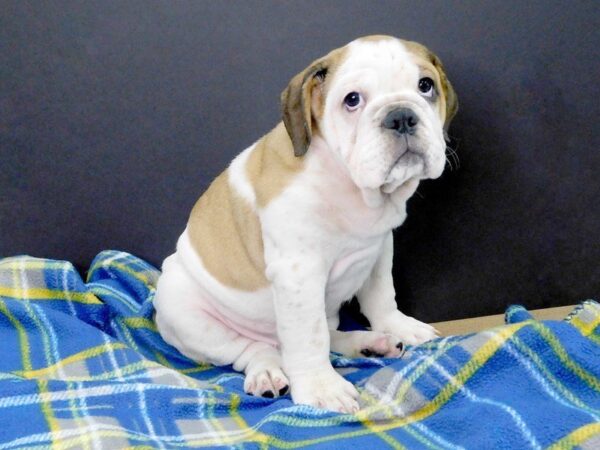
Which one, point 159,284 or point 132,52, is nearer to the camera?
point 159,284

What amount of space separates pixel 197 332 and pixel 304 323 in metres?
0.50

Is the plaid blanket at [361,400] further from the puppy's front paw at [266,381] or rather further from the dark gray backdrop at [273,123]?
the dark gray backdrop at [273,123]

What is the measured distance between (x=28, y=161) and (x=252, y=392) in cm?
147

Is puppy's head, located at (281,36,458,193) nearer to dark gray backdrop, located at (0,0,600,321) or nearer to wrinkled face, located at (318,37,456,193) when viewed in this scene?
wrinkled face, located at (318,37,456,193)

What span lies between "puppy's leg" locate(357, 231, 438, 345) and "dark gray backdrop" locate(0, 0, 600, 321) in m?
0.38

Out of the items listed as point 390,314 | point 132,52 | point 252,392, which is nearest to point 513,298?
point 390,314

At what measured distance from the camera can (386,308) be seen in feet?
8.05

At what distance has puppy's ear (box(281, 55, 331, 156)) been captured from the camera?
1956mm

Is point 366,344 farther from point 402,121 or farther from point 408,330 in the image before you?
point 402,121

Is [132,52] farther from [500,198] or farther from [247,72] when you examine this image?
[500,198]

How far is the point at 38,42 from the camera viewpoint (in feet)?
8.85

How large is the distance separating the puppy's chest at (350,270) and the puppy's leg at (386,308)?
133 mm

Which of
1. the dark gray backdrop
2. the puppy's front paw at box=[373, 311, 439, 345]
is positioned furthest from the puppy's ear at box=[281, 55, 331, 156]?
the puppy's front paw at box=[373, 311, 439, 345]

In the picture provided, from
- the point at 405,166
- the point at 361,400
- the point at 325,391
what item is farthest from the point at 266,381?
the point at 405,166
